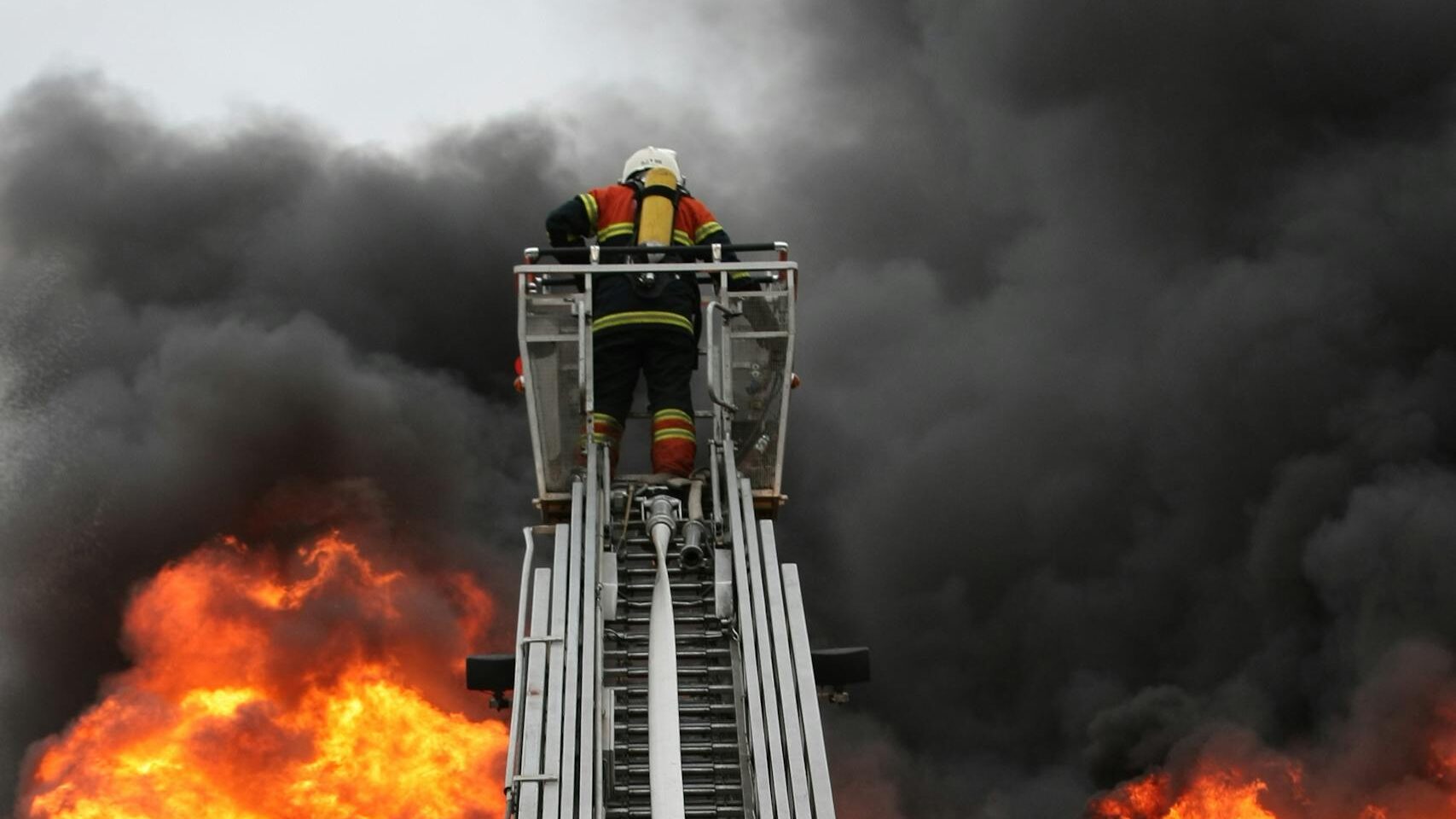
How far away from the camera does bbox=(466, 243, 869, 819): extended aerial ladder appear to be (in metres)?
6.20

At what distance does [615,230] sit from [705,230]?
2.06 feet

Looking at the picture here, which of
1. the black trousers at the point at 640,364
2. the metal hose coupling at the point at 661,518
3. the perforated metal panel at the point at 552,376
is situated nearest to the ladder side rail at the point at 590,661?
the metal hose coupling at the point at 661,518

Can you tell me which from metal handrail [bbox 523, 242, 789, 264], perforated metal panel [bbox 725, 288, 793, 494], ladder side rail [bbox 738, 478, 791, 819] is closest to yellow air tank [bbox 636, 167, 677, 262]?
metal handrail [bbox 523, 242, 789, 264]

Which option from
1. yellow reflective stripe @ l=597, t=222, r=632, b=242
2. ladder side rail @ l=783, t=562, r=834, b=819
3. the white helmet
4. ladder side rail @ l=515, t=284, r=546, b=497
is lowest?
ladder side rail @ l=783, t=562, r=834, b=819

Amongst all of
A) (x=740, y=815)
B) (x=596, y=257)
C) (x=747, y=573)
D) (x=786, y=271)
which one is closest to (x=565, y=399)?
(x=596, y=257)

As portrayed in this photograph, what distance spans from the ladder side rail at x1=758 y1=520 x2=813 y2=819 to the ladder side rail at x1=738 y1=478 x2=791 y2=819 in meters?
0.03

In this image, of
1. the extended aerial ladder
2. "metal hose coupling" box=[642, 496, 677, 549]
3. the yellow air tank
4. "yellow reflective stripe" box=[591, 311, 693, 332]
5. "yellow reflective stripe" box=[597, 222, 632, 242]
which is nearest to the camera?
the extended aerial ladder

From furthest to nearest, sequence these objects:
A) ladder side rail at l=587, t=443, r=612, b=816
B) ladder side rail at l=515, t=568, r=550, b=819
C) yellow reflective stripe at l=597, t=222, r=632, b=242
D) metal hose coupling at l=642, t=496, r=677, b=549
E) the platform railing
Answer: yellow reflective stripe at l=597, t=222, r=632, b=242 < the platform railing < metal hose coupling at l=642, t=496, r=677, b=549 < ladder side rail at l=587, t=443, r=612, b=816 < ladder side rail at l=515, t=568, r=550, b=819

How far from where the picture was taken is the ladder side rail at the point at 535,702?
6.05 m

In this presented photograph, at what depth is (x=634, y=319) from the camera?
935 centimetres

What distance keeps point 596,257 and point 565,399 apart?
98cm

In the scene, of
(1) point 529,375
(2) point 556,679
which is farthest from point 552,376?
(2) point 556,679

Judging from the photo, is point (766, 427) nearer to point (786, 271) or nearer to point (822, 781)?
point (786, 271)

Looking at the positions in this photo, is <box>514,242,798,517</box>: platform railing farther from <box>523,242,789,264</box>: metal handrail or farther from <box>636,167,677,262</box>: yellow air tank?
<box>636,167,677,262</box>: yellow air tank
